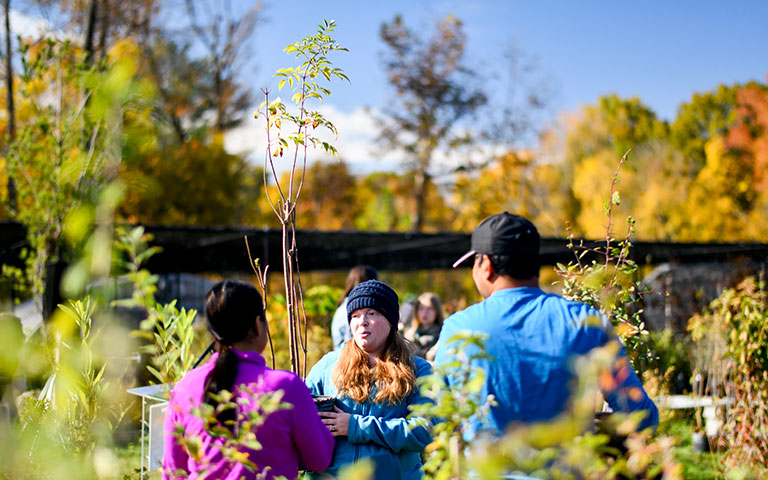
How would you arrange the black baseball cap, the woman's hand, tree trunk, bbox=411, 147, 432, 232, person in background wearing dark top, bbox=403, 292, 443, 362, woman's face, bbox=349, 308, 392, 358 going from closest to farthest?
the black baseball cap → the woman's hand → woman's face, bbox=349, 308, 392, 358 → person in background wearing dark top, bbox=403, 292, 443, 362 → tree trunk, bbox=411, 147, 432, 232

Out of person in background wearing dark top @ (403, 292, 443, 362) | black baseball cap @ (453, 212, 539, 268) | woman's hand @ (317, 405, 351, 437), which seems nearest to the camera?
black baseball cap @ (453, 212, 539, 268)

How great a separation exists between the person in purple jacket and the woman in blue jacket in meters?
0.33

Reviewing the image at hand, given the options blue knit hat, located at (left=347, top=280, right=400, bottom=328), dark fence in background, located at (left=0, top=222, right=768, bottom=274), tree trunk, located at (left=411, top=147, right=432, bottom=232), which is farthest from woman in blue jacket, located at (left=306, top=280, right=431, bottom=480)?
tree trunk, located at (left=411, top=147, right=432, bottom=232)

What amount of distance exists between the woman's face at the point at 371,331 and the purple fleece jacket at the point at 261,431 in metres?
0.65

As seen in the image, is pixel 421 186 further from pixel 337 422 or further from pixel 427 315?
pixel 337 422

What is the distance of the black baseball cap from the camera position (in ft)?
6.03

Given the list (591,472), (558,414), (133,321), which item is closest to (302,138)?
(558,414)

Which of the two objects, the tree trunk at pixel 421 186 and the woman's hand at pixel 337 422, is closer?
the woman's hand at pixel 337 422

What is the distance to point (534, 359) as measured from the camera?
1.73 m

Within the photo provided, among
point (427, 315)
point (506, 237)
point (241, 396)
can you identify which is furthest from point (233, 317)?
point (427, 315)

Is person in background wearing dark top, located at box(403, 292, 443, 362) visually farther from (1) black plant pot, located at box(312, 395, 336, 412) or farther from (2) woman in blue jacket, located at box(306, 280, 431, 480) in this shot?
(1) black plant pot, located at box(312, 395, 336, 412)

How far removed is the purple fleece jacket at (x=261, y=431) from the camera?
1722mm

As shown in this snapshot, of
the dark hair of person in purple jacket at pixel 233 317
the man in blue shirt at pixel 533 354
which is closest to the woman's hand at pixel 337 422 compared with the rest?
the dark hair of person in purple jacket at pixel 233 317

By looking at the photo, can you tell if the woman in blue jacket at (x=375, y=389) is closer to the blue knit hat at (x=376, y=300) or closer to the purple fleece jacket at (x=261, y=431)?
the blue knit hat at (x=376, y=300)
